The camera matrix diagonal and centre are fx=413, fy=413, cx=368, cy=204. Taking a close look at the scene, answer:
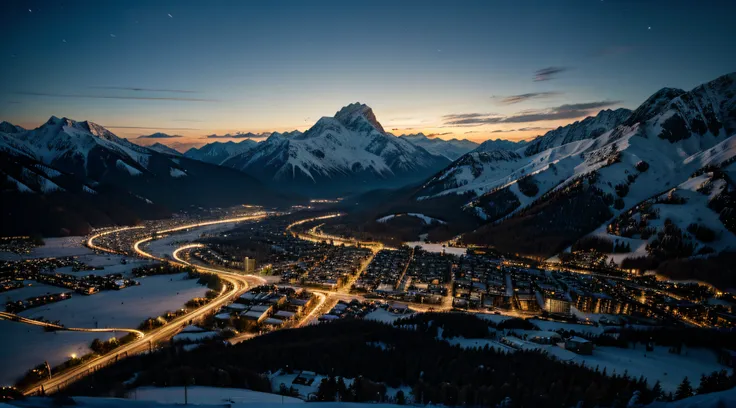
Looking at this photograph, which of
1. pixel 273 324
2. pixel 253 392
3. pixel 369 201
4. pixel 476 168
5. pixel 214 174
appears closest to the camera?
pixel 253 392

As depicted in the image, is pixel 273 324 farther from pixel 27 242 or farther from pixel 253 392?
pixel 27 242

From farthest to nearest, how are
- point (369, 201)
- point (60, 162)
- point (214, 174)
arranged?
1. point (214, 174)
2. point (369, 201)
3. point (60, 162)

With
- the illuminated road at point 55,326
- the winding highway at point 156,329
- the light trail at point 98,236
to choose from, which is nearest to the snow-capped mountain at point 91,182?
the light trail at point 98,236

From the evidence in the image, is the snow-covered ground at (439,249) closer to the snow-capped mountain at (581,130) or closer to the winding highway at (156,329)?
the winding highway at (156,329)

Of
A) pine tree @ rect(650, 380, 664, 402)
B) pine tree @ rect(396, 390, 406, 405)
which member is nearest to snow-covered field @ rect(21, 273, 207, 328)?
pine tree @ rect(396, 390, 406, 405)

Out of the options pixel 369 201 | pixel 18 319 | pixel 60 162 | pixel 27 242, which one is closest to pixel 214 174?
pixel 60 162

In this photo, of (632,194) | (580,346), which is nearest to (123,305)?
(580,346)

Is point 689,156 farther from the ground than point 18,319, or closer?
farther from the ground

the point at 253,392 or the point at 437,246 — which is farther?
the point at 437,246

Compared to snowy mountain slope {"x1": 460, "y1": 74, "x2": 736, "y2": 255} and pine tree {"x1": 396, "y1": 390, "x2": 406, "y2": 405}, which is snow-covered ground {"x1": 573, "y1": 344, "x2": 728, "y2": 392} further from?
snowy mountain slope {"x1": 460, "y1": 74, "x2": 736, "y2": 255}
